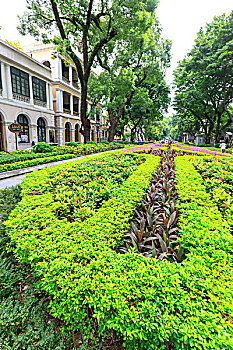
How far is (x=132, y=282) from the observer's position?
157 cm

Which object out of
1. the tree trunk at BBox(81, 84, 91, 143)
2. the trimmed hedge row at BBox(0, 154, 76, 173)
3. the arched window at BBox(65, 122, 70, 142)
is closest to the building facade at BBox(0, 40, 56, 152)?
the arched window at BBox(65, 122, 70, 142)

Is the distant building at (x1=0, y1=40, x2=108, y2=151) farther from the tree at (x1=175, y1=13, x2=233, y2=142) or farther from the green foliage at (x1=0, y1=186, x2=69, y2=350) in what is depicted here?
the green foliage at (x1=0, y1=186, x2=69, y2=350)

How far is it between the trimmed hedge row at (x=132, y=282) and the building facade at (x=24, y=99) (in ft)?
40.7

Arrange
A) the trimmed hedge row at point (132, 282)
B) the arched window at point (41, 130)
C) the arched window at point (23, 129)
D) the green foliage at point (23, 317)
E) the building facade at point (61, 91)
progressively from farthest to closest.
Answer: the building facade at point (61, 91) → the arched window at point (41, 130) → the arched window at point (23, 129) → the green foliage at point (23, 317) → the trimmed hedge row at point (132, 282)

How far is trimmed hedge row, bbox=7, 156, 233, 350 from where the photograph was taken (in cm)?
125

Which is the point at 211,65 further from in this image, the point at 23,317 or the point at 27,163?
the point at 23,317

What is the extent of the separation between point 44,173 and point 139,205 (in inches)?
122

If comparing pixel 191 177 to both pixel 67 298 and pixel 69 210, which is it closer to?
pixel 69 210

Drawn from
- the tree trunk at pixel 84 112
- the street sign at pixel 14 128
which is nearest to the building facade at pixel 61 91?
the tree trunk at pixel 84 112

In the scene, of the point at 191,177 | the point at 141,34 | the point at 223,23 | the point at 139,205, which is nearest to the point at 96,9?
the point at 141,34

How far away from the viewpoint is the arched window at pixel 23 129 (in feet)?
55.8

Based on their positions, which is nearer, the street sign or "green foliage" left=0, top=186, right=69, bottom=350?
"green foliage" left=0, top=186, right=69, bottom=350

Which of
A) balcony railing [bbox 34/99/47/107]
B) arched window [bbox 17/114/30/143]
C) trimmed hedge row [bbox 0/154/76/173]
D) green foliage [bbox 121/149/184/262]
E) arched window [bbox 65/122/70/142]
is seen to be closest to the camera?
green foliage [bbox 121/149/184/262]

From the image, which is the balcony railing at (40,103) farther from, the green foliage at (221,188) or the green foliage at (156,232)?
the green foliage at (156,232)
